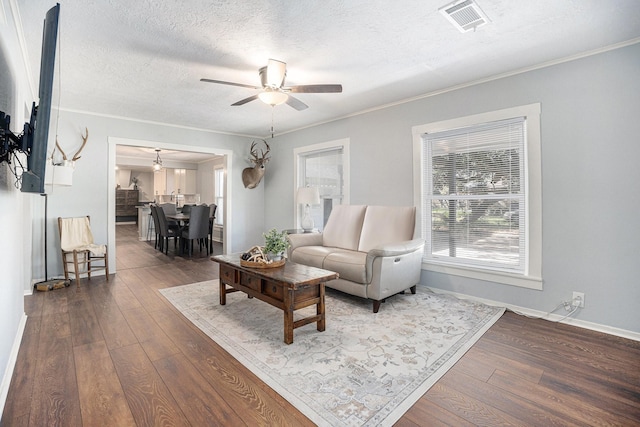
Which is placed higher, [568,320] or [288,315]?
[288,315]

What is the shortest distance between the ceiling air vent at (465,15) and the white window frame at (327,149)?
2.53m

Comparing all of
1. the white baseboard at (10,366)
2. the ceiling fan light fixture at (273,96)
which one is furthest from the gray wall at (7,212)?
the ceiling fan light fixture at (273,96)

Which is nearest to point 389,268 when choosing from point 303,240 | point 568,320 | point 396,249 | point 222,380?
point 396,249

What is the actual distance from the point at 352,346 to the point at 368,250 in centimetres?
161

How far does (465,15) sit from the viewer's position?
219 centimetres

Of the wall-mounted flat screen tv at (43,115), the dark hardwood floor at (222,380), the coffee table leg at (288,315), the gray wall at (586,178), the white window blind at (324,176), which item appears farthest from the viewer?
the white window blind at (324,176)

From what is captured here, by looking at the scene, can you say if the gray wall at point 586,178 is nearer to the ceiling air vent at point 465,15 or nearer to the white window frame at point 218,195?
the ceiling air vent at point 465,15

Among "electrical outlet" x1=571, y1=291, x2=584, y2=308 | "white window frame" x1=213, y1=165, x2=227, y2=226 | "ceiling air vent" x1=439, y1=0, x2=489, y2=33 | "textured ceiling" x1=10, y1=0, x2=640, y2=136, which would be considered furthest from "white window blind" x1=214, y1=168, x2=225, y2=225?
"electrical outlet" x1=571, y1=291, x2=584, y2=308

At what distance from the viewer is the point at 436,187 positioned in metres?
3.84

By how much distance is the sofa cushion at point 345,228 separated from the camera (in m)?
4.09

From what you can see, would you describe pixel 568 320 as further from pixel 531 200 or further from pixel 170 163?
pixel 170 163

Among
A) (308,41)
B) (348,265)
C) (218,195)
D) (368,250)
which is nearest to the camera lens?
(308,41)

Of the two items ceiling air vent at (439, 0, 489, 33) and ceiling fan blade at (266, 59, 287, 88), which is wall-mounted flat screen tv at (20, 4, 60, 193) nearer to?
ceiling fan blade at (266, 59, 287, 88)

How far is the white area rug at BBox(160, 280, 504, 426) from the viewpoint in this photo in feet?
5.80
